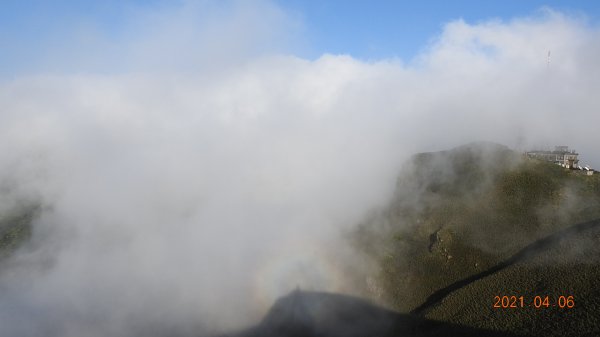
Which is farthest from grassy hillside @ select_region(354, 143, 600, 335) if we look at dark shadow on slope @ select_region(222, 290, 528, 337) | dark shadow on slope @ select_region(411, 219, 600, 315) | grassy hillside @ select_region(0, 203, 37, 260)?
grassy hillside @ select_region(0, 203, 37, 260)

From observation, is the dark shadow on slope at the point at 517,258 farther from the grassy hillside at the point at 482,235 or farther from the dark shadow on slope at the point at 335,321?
the dark shadow on slope at the point at 335,321

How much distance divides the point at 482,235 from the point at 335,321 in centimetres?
3402

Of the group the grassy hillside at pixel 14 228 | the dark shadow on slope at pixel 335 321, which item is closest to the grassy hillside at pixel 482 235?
the dark shadow on slope at pixel 335 321

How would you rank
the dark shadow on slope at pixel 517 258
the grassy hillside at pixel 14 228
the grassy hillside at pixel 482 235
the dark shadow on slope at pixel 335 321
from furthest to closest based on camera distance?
the grassy hillside at pixel 14 228, the dark shadow on slope at pixel 517 258, the dark shadow on slope at pixel 335 321, the grassy hillside at pixel 482 235

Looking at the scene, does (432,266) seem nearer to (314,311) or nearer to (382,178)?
(314,311)

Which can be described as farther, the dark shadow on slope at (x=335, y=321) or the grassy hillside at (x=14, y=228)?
the grassy hillside at (x=14, y=228)

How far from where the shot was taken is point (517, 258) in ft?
224

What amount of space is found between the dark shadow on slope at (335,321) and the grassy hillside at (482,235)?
2.81 metres

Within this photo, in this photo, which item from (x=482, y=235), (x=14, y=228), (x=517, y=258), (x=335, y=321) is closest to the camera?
(x=517, y=258)

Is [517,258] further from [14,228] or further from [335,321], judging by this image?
[14,228]

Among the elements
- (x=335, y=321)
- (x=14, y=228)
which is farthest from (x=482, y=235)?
(x=14, y=228)

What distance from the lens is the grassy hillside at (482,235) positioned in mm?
58750

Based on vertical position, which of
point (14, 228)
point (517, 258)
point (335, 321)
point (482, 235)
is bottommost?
point (335, 321)

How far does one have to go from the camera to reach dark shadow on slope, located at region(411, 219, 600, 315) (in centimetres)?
6738
